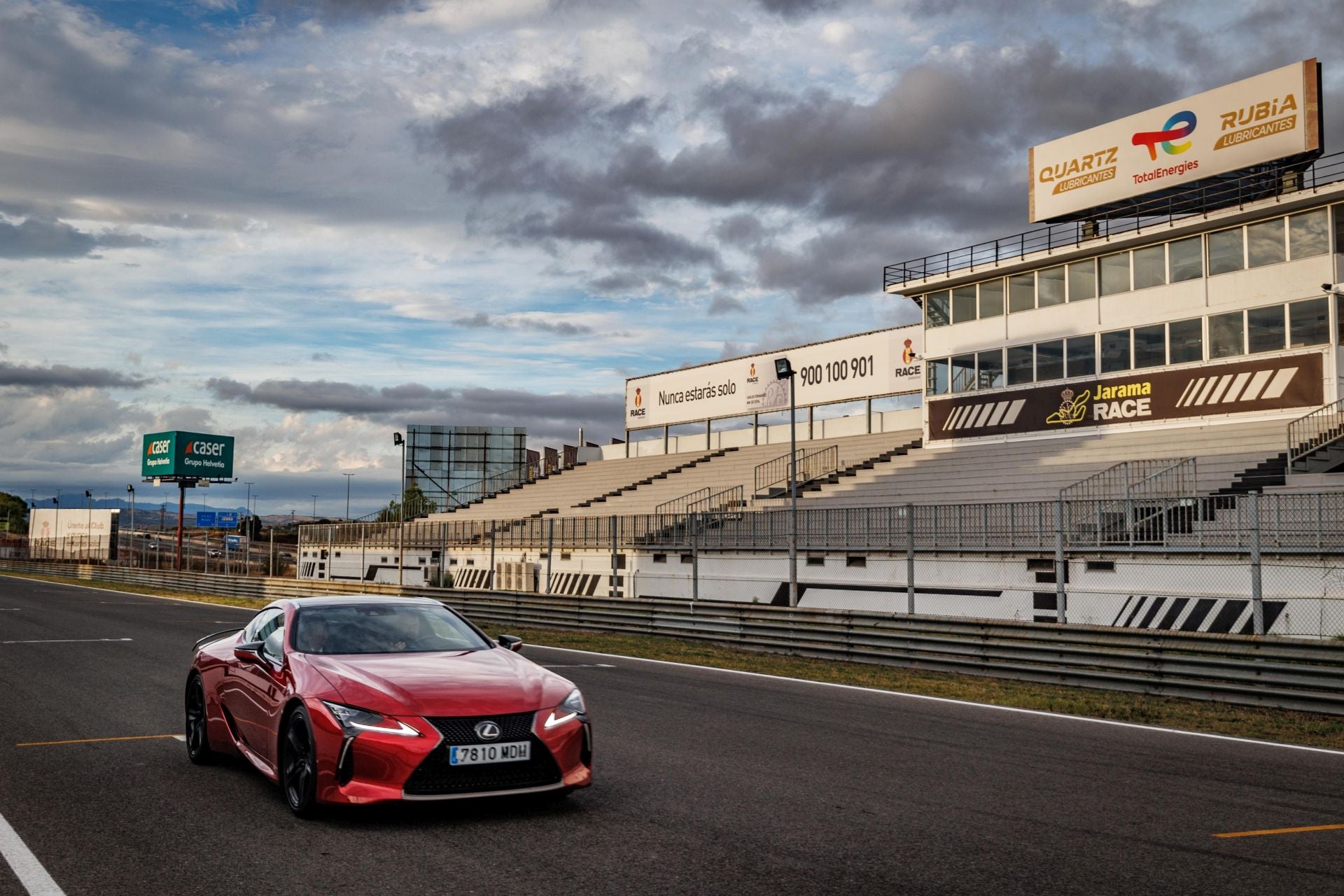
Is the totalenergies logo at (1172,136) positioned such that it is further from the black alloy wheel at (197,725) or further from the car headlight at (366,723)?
the car headlight at (366,723)

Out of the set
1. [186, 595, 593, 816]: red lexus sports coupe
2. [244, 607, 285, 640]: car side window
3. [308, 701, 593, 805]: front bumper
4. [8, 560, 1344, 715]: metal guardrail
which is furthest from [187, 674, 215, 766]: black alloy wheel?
[8, 560, 1344, 715]: metal guardrail

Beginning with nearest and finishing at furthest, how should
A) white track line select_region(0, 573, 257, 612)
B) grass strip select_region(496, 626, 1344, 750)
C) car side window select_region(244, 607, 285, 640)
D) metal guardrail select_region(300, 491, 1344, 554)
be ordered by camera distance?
car side window select_region(244, 607, 285, 640) → grass strip select_region(496, 626, 1344, 750) → metal guardrail select_region(300, 491, 1344, 554) → white track line select_region(0, 573, 257, 612)

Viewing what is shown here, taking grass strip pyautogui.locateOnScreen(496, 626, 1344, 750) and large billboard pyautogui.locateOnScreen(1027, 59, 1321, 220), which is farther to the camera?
large billboard pyautogui.locateOnScreen(1027, 59, 1321, 220)

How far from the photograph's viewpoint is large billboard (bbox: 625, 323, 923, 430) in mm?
41000

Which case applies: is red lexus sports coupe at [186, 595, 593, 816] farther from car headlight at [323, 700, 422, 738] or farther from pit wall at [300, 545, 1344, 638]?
pit wall at [300, 545, 1344, 638]

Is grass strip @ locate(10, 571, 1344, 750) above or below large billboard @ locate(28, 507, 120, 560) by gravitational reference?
below

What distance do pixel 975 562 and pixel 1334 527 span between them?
7246 mm

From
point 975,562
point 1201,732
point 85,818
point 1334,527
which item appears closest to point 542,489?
point 975,562

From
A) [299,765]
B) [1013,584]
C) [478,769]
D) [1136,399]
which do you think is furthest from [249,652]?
[1136,399]

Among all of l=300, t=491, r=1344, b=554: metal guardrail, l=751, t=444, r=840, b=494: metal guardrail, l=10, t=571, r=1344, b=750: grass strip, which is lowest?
l=10, t=571, r=1344, b=750: grass strip

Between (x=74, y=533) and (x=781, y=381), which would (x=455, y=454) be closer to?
(x=74, y=533)

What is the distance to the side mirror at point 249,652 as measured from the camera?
806 cm

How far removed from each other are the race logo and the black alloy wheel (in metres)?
26.8

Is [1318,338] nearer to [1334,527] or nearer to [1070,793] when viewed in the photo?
[1334,527]
